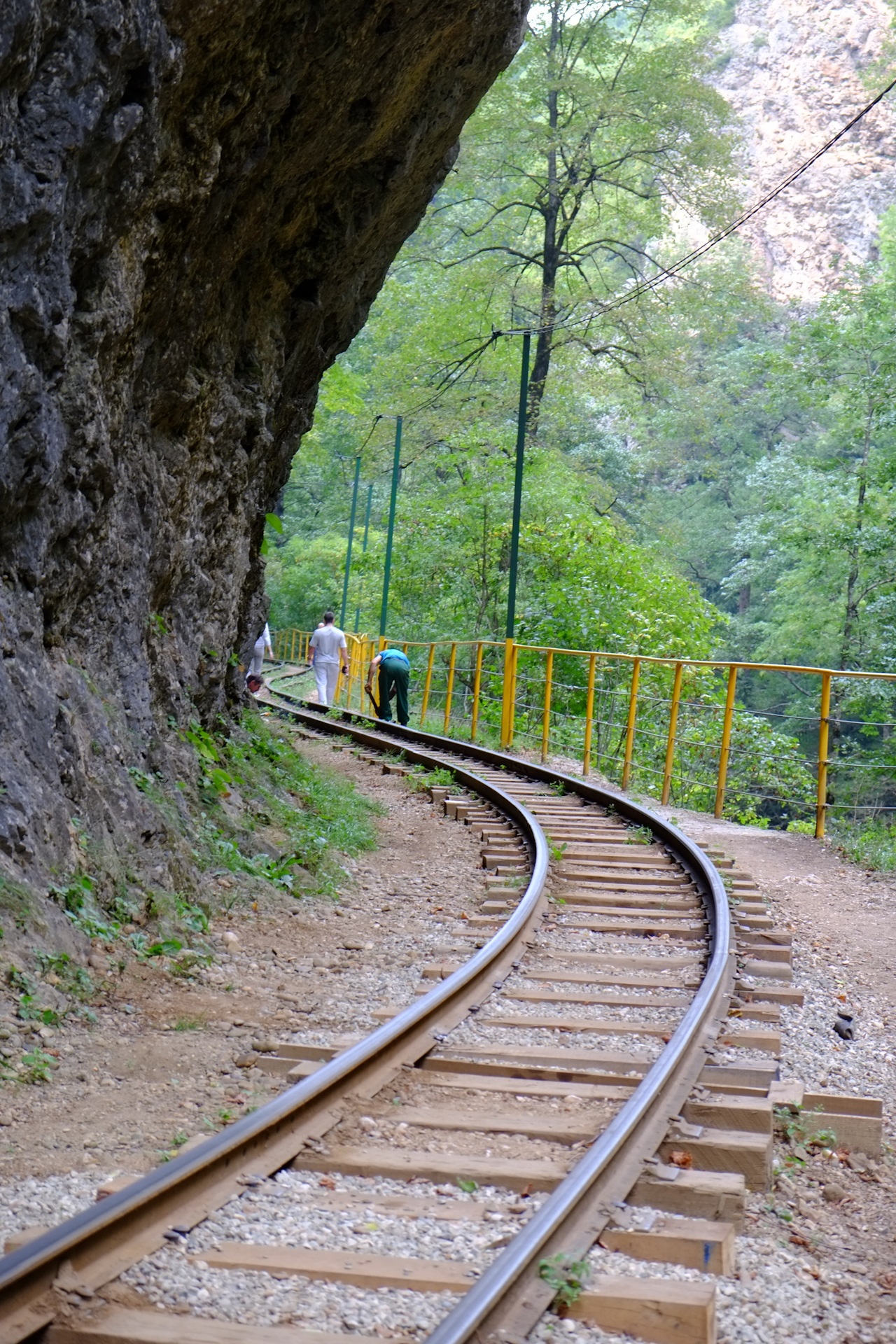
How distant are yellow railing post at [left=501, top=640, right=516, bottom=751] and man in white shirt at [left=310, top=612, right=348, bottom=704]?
423 centimetres

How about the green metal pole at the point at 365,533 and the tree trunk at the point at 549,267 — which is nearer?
the tree trunk at the point at 549,267

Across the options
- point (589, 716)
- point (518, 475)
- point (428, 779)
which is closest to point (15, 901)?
point (428, 779)

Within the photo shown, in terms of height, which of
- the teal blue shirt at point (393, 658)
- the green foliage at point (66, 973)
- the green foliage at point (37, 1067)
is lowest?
the green foliage at point (37, 1067)

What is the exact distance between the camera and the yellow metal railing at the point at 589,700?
1316cm

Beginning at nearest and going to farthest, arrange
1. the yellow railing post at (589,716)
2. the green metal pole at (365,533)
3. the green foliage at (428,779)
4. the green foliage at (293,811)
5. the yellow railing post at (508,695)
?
the green foliage at (293,811) < the green foliage at (428,779) < the yellow railing post at (589,716) < the yellow railing post at (508,695) < the green metal pole at (365,533)

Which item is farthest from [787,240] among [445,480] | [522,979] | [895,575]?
[522,979]

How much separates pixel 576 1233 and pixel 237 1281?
0.86 meters

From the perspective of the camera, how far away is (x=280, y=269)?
10539 mm

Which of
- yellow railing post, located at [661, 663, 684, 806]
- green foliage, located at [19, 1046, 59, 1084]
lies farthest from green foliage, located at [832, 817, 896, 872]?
green foliage, located at [19, 1046, 59, 1084]

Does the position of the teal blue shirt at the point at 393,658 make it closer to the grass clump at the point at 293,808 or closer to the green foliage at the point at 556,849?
the grass clump at the point at 293,808

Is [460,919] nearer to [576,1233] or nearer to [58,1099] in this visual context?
[58,1099]

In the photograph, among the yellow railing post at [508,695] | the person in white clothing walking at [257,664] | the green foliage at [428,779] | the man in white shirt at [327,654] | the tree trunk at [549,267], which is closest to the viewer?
the green foliage at [428,779]

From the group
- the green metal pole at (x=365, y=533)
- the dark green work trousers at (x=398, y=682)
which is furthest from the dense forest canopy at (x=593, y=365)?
the green metal pole at (x=365, y=533)

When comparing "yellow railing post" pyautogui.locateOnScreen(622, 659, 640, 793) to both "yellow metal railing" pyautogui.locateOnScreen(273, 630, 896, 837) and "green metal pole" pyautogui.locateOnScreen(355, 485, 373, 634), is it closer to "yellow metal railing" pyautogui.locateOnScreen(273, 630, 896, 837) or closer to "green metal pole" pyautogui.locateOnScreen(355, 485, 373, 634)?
"yellow metal railing" pyautogui.locateOnScreen(273, 630, 896, 837)
